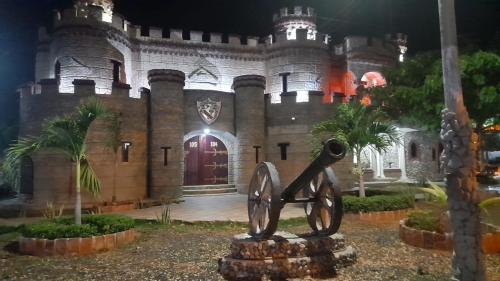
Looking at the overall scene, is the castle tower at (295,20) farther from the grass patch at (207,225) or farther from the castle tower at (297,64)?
the grass patch at (207,225)

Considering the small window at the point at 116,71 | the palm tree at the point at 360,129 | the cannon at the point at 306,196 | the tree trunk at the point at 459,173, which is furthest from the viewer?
the small window at the point at 116,71

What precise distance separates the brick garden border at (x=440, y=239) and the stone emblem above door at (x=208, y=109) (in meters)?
11.6

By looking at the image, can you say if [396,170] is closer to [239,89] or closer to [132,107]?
[239,89]

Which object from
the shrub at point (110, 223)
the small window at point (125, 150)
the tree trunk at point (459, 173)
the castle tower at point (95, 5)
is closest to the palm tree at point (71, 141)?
the shrub at point (110, 223)

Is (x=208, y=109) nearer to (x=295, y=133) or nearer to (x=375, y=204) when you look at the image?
(x=295, y=133)

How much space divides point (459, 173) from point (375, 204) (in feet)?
22.8

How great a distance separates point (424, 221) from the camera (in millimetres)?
7965

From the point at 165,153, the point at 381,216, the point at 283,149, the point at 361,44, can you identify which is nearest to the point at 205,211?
the point at 165,153

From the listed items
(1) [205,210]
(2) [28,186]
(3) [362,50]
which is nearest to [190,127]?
(1) [205,210]

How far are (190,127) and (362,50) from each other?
15.3 meters

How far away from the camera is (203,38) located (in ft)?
85.6

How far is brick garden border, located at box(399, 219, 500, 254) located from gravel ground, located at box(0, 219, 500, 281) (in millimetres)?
→ 203

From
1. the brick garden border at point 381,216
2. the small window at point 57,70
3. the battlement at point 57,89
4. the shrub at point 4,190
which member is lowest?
the brick garden border at point 381,216

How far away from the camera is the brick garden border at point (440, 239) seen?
23.2ft
